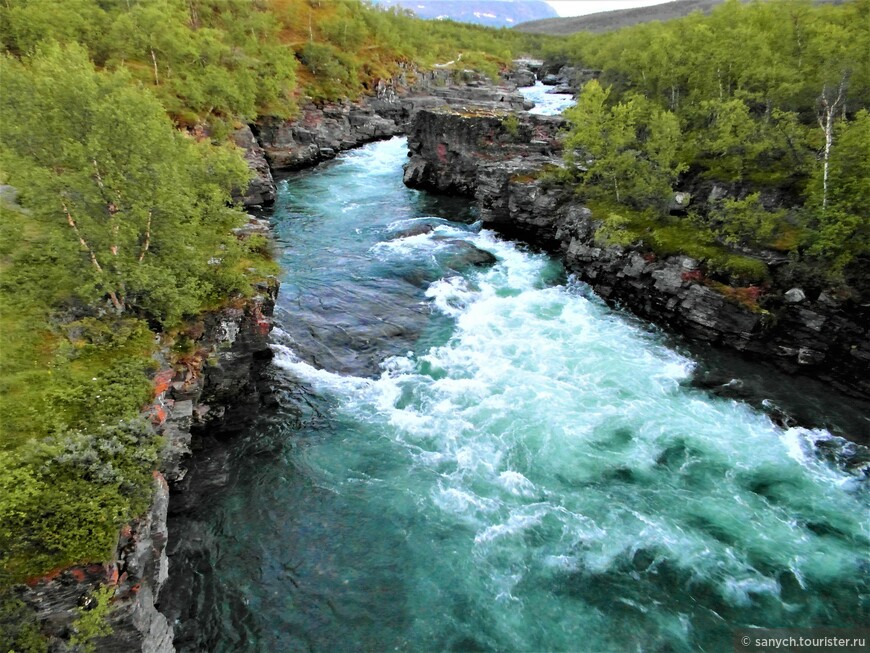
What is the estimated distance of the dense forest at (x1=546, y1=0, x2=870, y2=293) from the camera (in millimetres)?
27453

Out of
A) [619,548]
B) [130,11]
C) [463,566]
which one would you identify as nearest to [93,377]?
[463,566]

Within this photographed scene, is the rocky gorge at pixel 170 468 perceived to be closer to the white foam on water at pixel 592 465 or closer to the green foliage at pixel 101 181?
the green foliage at pixel 101 181

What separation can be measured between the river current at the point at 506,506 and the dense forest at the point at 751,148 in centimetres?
837

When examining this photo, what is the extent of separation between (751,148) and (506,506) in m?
33.3

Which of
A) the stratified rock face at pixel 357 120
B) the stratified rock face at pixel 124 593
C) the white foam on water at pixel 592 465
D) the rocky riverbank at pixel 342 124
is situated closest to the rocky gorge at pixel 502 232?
the stratified rock face at pixel 124 593

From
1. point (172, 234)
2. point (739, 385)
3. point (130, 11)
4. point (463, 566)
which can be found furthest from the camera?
point (130, 11)

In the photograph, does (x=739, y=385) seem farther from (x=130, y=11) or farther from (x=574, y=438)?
(x=130, y=11)

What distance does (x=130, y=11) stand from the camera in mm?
62656

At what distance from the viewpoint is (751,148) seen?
36031 mm

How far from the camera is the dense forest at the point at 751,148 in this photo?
2745cm

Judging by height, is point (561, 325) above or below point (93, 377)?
below

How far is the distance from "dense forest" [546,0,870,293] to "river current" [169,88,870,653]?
837 centimetres

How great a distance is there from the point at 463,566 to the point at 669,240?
26087mm

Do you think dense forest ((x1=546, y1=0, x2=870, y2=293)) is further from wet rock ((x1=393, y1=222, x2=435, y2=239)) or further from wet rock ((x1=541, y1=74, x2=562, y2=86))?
→ wet rock ((x1=541, y1=74, x2=562, y2=86))
